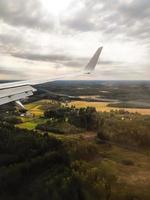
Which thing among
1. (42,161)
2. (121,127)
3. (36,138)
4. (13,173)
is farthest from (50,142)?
(121,127)

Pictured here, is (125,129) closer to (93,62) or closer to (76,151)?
(76,151)

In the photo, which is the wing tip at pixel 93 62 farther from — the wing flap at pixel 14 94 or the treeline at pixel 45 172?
the treeline at pixel 45 172

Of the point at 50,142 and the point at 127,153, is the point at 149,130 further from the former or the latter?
the point at 50,142

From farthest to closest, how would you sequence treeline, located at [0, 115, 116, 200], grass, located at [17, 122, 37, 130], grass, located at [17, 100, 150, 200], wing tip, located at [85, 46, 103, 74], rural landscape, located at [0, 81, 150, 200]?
1. grass, located at [17, 122, 37, 130]
2. rural landscape, located at [0, 81, 150, 200]
3. treeline, located at [0, 115, 116, 200]
4. grass, located at [17, 100, 150, 200]
5. wing tip, located at [85, 46, 103, 74]

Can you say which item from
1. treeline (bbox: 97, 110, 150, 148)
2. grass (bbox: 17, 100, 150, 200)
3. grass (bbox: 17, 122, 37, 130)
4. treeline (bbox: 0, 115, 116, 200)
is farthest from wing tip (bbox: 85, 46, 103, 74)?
grass (bbox: 17, 122, 37, 130)

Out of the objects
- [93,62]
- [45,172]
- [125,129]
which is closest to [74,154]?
[45,172]

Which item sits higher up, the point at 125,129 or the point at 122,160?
the point at 125,129

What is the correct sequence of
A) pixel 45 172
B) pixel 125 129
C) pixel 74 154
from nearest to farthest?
pixel 45 172, pixel 74 154, pixel 125 129

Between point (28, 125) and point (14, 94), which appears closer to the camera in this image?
point (14, 94)

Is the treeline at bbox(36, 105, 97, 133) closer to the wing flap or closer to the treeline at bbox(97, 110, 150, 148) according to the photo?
the treeline at bbox(97, 110, 150, 148)
